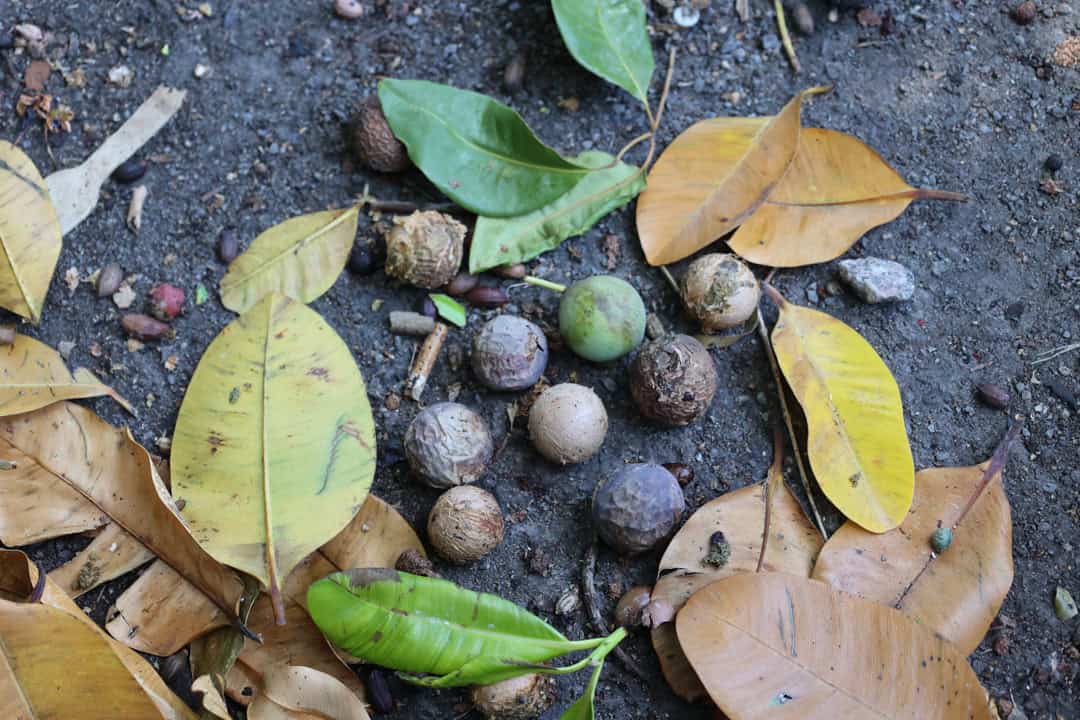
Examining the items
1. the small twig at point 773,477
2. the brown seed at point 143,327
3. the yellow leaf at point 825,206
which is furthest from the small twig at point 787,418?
the brown seed at point 143,327

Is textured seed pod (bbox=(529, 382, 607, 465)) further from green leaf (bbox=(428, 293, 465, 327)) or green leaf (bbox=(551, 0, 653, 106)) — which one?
green leaf (bbox=(551, 0, 653, 106))

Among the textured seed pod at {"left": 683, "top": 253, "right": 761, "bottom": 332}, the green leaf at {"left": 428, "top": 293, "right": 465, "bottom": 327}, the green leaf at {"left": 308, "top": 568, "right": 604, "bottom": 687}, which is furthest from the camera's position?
the green leaf at {"left": 428, "top": 293, "right": 465, "bottom": 327}

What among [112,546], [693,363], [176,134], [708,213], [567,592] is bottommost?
[567,592]

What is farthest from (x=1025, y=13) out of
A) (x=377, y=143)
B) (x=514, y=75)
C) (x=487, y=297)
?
(x=377, y=143)

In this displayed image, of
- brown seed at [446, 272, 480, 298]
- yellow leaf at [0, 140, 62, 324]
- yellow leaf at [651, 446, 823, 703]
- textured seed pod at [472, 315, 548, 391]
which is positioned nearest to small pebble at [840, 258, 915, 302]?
yellow leaf at [651, 446, 823, 703]

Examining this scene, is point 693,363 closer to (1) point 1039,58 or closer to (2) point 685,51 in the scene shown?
(2) point 685,51

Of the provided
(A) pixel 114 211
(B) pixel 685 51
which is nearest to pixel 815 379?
(B) pixel 685 51
